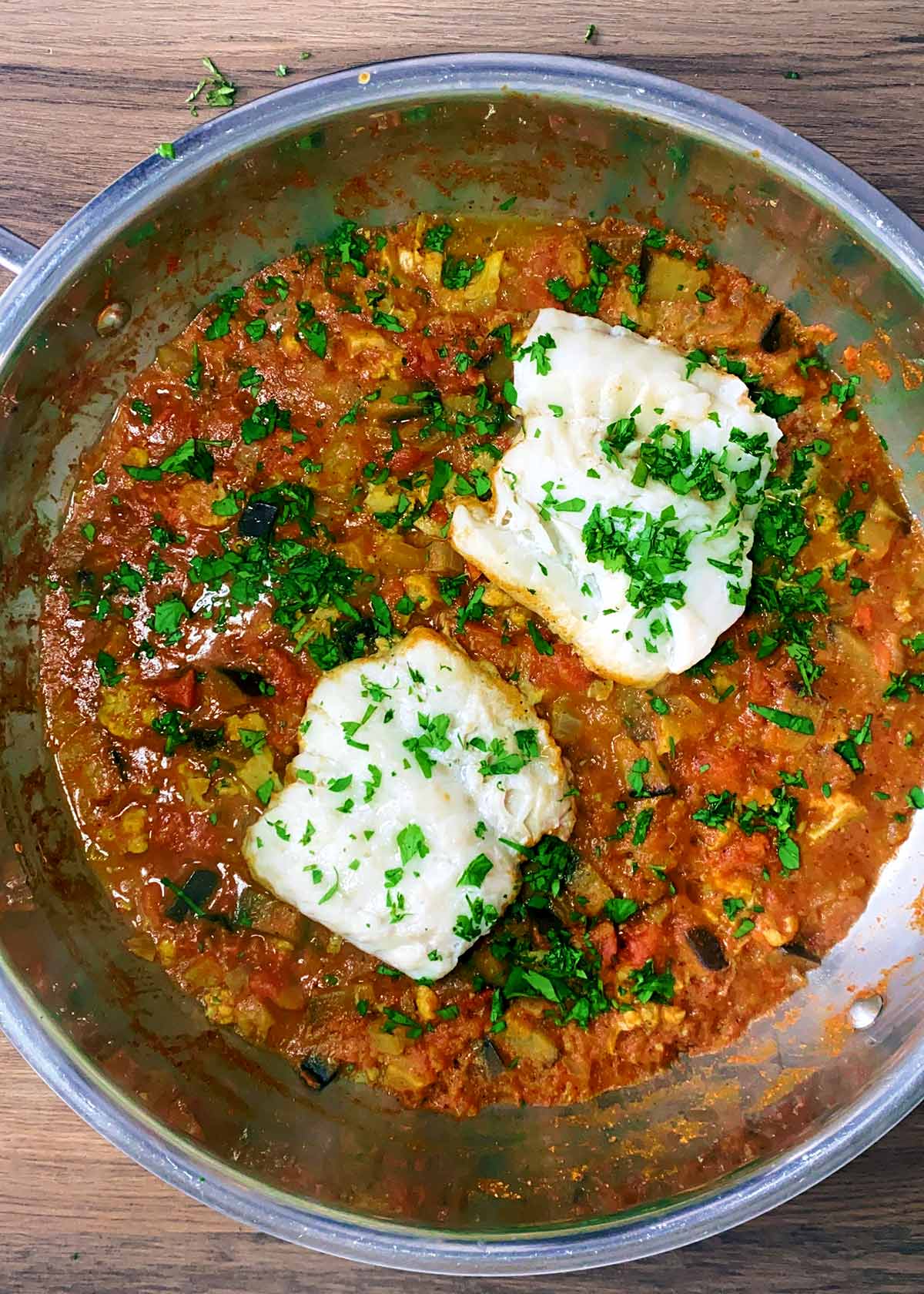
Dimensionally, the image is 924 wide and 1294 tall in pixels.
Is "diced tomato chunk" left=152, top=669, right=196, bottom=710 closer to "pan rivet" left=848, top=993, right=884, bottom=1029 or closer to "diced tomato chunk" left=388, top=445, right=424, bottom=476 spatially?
"diced tomato chunk" left=388, top=445, right=424, bottom=476

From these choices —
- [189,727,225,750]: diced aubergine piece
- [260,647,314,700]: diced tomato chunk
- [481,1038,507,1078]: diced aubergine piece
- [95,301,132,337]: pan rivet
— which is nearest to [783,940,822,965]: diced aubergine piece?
[481,1038,507,1078]: diced aubergine piece

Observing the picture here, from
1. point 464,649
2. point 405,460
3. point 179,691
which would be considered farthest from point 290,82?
point 179,691

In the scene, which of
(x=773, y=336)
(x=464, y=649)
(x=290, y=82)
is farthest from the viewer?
(x=773, y=336)

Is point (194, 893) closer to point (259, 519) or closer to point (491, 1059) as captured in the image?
point (491, 1059)

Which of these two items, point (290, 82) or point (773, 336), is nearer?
point (290, 82)

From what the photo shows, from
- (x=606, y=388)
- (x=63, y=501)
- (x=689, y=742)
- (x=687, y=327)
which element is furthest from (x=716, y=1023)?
(x=63, y=501)

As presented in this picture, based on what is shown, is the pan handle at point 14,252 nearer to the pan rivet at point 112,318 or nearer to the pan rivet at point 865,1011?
the pan rivet at point 112,318

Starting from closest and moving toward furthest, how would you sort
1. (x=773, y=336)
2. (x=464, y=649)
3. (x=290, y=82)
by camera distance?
(x=290, y=82) → (x=464, y=649) → (x=773, y=336)
